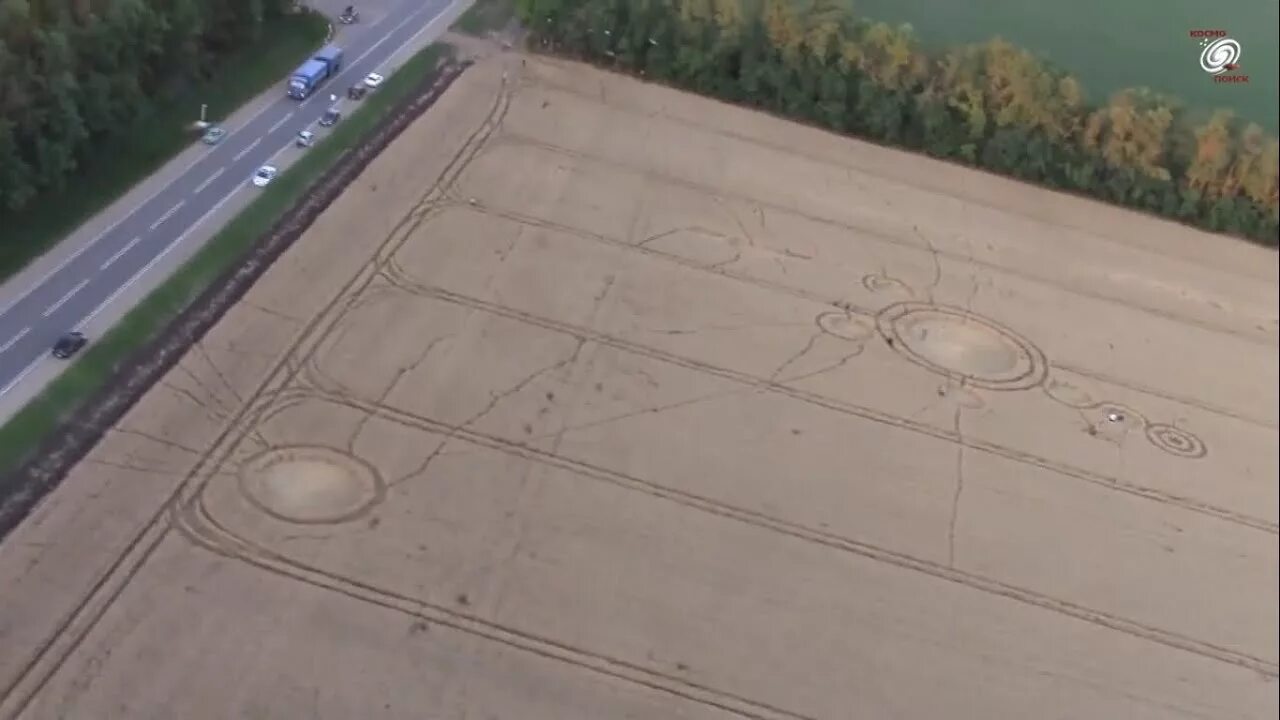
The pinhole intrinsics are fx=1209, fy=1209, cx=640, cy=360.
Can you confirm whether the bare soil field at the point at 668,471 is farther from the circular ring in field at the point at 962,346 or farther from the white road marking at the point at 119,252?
the white road marking at the point at 119,252

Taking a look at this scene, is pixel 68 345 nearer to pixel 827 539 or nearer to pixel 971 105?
pixel 827 539

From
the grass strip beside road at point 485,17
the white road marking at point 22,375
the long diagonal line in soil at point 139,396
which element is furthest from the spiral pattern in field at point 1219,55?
the white road marking at point 22,375

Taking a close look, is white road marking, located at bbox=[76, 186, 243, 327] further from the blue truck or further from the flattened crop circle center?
the flattened crop circle center

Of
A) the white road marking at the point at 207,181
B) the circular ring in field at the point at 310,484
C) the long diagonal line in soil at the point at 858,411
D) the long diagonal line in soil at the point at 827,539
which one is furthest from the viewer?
the white road marking at the point at 207,181

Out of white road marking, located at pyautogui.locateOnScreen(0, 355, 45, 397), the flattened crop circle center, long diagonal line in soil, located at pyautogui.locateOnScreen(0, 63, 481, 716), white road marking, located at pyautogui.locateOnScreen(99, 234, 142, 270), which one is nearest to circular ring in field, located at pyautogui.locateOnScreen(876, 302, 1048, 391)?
the flattened crop circle center

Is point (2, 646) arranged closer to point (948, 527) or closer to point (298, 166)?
point (298, 166)

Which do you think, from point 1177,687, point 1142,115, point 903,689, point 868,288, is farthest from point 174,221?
point 1142,115

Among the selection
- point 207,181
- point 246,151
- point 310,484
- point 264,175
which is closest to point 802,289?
point 310,484
